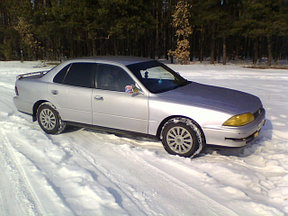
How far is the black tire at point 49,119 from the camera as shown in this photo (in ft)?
18.1

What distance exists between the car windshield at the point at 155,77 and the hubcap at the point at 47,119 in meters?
1.98

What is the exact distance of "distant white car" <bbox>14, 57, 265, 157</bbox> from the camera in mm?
4168

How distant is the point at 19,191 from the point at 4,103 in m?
5.71

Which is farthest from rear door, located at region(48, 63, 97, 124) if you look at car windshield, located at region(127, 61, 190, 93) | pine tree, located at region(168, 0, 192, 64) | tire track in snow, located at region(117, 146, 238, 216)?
pine tree, located at region(168, 0, 192, 64)

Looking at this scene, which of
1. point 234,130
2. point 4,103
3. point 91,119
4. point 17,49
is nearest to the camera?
point 234,130

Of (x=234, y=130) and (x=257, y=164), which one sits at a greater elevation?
(x=234, y=130)

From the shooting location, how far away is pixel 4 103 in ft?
27.2

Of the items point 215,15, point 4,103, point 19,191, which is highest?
point 215,15

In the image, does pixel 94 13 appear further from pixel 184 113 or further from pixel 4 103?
pixel 184 113

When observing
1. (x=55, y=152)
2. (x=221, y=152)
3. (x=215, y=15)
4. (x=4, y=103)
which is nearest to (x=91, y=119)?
(x=55, y=152)

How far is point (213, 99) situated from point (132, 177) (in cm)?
187

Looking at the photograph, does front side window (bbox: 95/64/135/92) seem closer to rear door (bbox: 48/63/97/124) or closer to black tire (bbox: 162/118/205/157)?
rear door (bbox: 48/63/97/124)

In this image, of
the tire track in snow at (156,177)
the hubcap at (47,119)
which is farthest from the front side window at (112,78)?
the hubcap at (47,119)

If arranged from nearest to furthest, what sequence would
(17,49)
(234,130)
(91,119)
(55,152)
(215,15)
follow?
(234,130) < (55,152) < (91,119) < (215,15) < (17,49)
